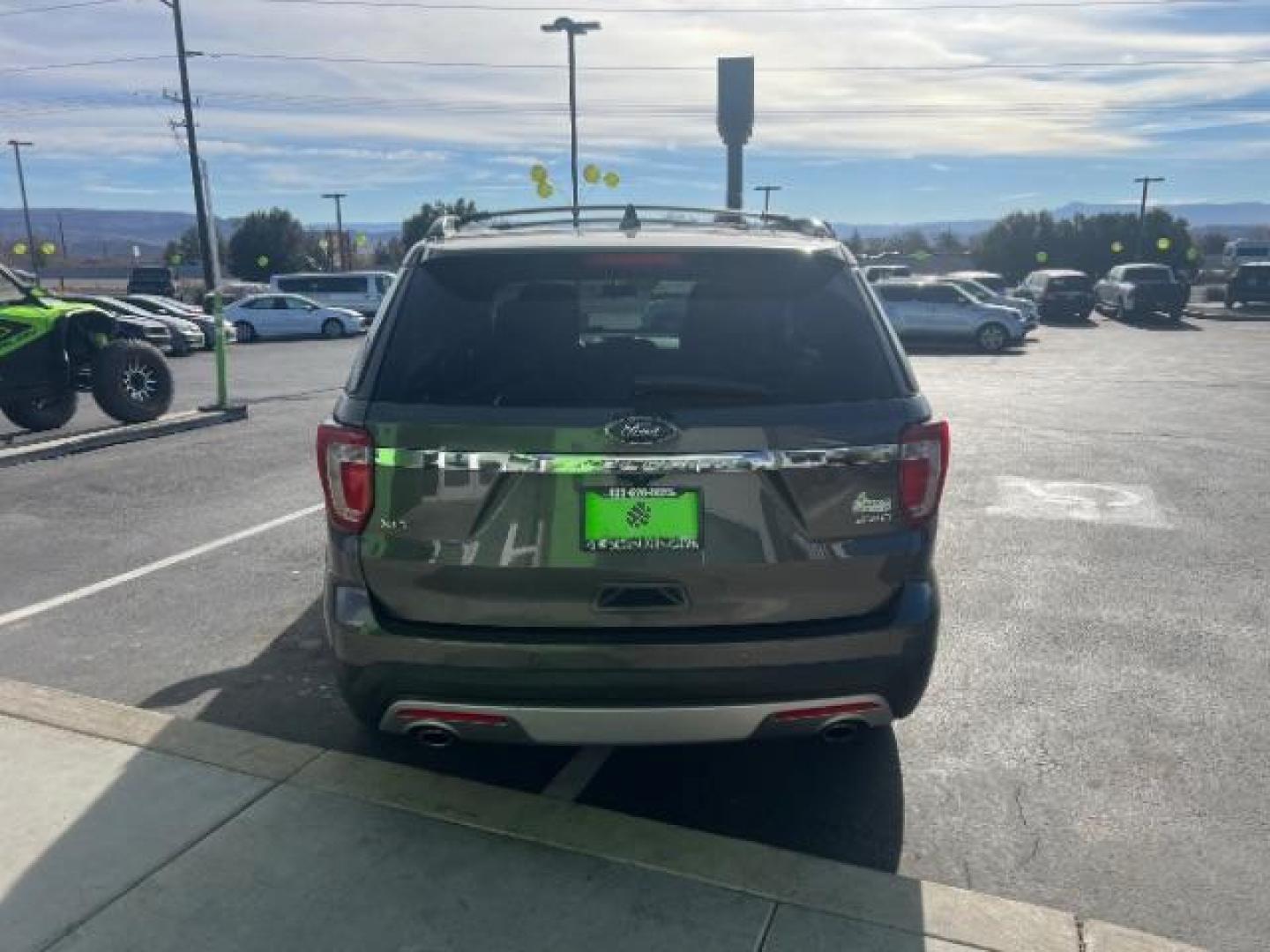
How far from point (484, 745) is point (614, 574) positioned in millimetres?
1394

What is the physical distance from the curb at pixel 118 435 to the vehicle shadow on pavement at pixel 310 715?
19.6ft

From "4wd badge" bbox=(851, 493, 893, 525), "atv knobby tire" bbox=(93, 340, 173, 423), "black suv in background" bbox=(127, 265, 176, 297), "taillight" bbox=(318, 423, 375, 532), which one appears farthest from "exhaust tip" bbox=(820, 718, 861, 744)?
"black suv in background" bbox=(127, 265, 176, 297)

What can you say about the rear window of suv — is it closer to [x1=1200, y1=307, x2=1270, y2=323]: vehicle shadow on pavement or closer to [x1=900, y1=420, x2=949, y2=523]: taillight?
[x1=900, y1=420, x2=949, y2=523]: taillight

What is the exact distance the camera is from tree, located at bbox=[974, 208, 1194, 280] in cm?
5762

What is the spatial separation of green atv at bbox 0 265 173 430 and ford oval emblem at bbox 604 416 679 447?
924cm

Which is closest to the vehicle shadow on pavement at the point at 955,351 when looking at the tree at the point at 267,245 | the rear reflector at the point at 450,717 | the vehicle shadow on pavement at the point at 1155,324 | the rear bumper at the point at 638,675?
the vehicle shadow on pavement at the point at 1155,324

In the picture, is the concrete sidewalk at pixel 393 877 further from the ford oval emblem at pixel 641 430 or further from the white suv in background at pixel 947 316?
the white suv in background at pixel 947 316

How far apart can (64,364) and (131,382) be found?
0.83 meters

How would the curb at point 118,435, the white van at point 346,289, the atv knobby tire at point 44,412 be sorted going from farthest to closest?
1. the white van at point 346,289
2. the atv knobby tire at point 44,412
3. the curb at point 118,435

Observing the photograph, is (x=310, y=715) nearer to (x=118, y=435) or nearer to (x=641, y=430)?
(x=641, y=430)

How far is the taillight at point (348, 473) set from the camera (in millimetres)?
2922

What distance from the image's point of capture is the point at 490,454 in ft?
9.29

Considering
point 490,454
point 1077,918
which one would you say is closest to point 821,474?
point 490,454

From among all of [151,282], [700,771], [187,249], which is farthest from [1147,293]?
[187,249]
